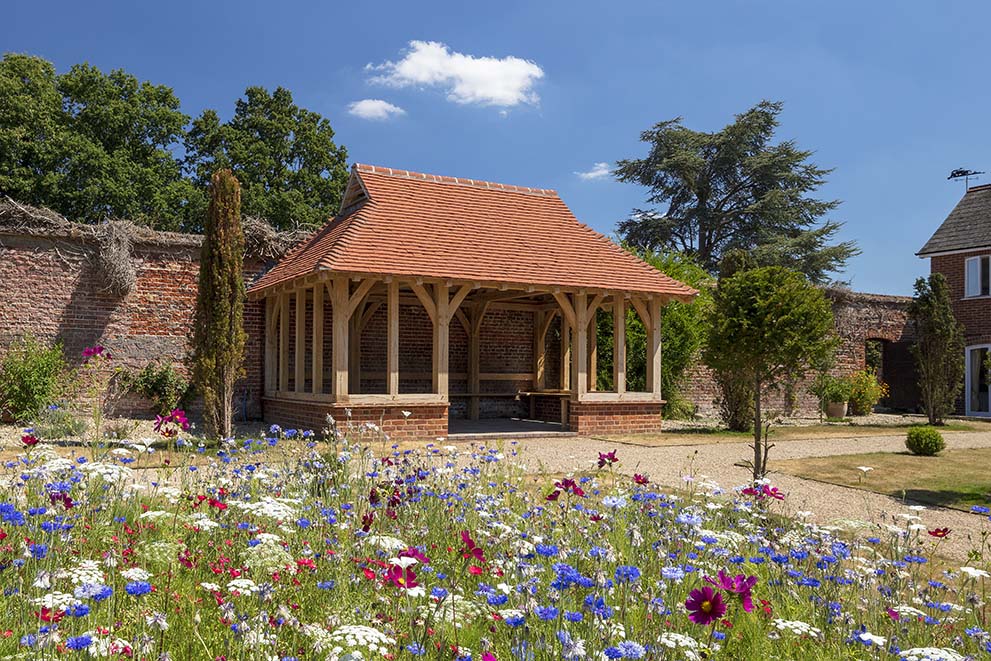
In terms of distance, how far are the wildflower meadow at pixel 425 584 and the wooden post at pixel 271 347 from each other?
1054cm

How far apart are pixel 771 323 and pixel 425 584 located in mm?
7579

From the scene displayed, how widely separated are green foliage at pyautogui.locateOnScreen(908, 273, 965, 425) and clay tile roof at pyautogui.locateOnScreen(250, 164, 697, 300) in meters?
7.21

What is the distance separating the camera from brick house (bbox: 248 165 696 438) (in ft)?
40.5

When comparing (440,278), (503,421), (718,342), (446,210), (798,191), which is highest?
(798,191)

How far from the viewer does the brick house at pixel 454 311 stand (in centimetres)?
1236

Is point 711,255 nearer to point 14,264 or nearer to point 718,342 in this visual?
point 718,342

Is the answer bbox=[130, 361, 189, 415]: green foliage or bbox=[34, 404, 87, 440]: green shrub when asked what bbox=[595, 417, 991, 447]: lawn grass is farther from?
bbox=[34, 404, 87, 440]: green shrub

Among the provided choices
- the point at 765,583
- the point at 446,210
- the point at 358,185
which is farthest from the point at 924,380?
the point at 765,583

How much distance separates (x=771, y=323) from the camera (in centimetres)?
980

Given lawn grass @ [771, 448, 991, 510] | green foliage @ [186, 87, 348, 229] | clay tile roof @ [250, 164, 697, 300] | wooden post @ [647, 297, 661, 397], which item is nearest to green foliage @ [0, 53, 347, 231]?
green foliage @ [186, 87, 348, 229]

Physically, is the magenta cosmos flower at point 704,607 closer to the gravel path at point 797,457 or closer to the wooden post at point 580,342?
the gravel path at point 797,457

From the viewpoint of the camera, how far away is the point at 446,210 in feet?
48.1

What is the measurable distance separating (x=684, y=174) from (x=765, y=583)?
29.1 m

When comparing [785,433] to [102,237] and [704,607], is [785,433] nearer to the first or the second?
[102,237]
